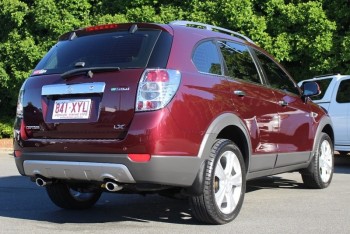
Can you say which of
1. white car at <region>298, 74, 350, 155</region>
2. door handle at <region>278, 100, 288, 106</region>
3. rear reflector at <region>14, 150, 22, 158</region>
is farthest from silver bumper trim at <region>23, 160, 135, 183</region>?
white car at <region>298, 74, 350, 155</region>

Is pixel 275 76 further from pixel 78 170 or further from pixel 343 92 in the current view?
pixel 343 92

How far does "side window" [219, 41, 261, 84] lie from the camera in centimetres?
539

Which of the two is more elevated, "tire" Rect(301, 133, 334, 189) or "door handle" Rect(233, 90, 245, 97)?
"door handle" Rect(233, 90, 245, 97)

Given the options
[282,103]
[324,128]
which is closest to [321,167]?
[324,128]

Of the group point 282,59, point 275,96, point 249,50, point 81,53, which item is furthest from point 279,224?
point 282,59

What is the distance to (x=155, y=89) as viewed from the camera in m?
4.38

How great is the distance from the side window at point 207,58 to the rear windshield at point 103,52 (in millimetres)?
448

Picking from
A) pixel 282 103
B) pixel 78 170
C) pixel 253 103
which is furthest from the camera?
pixel 282 103

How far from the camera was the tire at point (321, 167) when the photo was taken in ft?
22.8

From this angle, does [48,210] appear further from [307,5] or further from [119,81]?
[307,5]

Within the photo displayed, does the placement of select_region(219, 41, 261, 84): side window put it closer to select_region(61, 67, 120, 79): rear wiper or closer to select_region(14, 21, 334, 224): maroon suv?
select_region(14, 21, 334, 224): maroon suv

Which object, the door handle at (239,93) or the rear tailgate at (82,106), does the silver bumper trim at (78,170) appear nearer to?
the rear tailgate at (82,106)

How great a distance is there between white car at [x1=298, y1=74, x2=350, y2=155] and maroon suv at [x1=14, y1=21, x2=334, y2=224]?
474 centimetres

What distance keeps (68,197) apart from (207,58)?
2.22 meters
